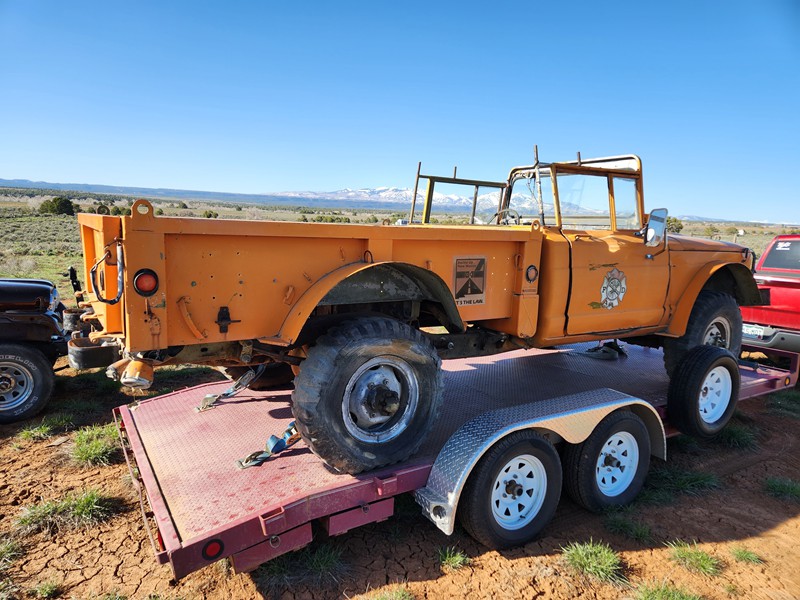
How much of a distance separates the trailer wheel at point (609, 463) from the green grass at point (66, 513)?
3335 millimetres

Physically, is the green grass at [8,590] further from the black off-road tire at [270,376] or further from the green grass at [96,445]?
the black off-road tire at [270,376]

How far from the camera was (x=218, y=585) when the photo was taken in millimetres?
3113

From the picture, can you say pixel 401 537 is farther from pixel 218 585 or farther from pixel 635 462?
pixel 635 462

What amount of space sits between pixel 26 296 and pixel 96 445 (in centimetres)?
209

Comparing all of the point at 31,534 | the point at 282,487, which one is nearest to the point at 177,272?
the point at 282,487

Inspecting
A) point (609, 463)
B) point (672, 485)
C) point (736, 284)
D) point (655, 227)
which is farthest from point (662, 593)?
point (736, 284)

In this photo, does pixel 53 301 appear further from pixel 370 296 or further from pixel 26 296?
pixel 370 296

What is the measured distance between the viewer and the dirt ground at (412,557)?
309cm

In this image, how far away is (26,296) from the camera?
568 centimetres

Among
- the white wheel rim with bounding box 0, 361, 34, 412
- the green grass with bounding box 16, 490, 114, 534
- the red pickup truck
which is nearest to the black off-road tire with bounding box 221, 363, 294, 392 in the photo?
the green grass with bounding box 16, 490, 114, 534

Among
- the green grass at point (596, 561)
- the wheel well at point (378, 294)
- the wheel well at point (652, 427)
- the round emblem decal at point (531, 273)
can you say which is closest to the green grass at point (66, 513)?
the wheel well at point (378, 294)

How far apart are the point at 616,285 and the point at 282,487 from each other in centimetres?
324

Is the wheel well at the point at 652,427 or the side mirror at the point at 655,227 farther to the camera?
the side mirror at the point at 655,227

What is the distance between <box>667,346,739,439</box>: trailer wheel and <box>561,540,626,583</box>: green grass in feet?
6.01
